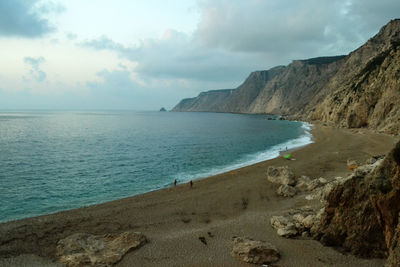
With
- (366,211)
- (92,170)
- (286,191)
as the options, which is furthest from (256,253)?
(92,170)

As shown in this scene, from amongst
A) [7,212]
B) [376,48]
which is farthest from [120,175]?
[376,48]

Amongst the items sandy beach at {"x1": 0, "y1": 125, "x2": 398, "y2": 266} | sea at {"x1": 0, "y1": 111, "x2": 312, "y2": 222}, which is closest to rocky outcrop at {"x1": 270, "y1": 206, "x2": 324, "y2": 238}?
sandy beach at {"x1": 0, "y1": 125, "x2": 398, "y2": 266}

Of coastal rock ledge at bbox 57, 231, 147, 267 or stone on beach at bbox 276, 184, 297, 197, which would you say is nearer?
coastal rock ledge at bbox 57, 231, 147, 267

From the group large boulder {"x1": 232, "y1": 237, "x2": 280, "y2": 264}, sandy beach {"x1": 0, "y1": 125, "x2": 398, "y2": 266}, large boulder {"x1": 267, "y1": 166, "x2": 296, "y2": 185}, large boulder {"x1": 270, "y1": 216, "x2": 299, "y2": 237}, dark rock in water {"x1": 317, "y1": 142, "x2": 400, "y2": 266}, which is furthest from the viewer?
large boulder {"x1": 267, "y1": 166, "x2": 296, "y2": 185}

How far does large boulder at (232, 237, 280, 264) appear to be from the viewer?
1008 centimetres

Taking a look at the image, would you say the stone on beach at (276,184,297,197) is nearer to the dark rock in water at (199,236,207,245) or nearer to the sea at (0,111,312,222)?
the dark rock in water at (199,236,207,245)

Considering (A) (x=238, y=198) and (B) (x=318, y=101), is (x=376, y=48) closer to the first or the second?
(B) (x=318, y=101)

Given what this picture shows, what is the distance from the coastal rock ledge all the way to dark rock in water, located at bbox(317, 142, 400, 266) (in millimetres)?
9229

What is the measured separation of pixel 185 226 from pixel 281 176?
11137 mm

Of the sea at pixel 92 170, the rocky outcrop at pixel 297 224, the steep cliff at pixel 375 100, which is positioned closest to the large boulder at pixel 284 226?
the rocky outcrop at pixel 297 224

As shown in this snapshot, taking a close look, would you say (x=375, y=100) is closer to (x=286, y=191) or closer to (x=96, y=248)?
(x=286, y=191)

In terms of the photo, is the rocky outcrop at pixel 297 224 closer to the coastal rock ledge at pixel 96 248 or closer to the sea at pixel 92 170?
the coastal rock ledge at pixel 96 248

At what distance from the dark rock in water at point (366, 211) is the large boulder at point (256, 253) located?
8.39ft

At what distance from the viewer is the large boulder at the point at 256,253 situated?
10.1 m
